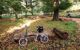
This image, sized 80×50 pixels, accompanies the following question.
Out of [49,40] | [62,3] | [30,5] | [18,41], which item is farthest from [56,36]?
[30,5]

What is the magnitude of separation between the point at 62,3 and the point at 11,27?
614cm

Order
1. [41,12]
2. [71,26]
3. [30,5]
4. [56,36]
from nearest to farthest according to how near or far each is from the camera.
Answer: [56,36] → [71,26] → [30,5] → [41,12]

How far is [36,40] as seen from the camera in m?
13.9

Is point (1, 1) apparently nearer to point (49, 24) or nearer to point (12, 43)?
point (12, 43)

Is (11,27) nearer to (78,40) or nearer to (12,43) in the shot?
(12,43)

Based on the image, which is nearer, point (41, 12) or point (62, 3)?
point (62, 3)

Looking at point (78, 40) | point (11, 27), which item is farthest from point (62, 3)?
point (78, 40)

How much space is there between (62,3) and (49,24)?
343cm

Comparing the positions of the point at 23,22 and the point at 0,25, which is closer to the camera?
the point at 0,25

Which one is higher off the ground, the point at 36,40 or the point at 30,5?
the point at 30,5

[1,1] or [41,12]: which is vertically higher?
[1,1]

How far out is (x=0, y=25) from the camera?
19594 mm

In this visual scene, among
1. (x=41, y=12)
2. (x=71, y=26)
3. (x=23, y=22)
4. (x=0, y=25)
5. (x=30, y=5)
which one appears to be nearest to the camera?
(x=71, y=26)

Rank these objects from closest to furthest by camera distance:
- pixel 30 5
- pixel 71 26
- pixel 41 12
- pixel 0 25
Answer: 1. pixel 71 26
2. pixel 0 25
3. pixel 30 5
4. pixel 41 12
